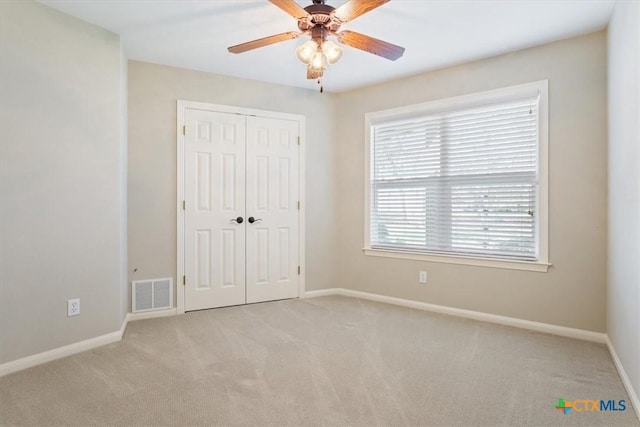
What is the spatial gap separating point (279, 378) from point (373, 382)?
1.94 feet

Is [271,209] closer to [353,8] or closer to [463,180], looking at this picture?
[463,180]

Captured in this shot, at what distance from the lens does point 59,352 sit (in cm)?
279

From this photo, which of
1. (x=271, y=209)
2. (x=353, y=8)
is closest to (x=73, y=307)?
(x=271, y=209)

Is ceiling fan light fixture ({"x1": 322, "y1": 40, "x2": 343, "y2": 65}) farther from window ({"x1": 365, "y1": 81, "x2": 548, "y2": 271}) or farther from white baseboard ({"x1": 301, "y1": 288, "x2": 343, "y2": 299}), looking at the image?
white baseboard ({"x1": 301, "y1": 288, "x2": 343, "y2": 299})

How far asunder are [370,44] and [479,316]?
269cm

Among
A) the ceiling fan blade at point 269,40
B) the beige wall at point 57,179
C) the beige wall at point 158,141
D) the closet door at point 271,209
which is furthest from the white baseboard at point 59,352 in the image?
the ceiling fan blade at point 269,40

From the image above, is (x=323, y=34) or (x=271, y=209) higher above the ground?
(x=323, y=34)

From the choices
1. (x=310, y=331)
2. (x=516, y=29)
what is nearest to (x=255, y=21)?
(x=516, y=29)

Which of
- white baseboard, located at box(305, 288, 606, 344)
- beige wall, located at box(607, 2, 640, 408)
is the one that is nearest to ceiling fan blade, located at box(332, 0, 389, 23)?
beige wall, located at box(607, 2, 640, 408)

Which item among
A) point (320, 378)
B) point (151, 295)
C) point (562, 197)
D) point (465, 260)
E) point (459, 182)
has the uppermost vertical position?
point (459, 182)

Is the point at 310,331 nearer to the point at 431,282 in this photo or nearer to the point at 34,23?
the point at 431,282

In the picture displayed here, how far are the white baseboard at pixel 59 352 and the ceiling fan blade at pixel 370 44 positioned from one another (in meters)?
2.89

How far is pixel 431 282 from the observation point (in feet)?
13.3

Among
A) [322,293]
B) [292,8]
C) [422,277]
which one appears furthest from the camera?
[322,293]
